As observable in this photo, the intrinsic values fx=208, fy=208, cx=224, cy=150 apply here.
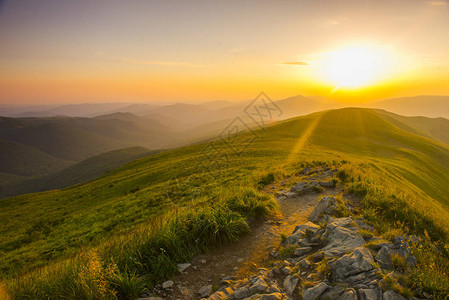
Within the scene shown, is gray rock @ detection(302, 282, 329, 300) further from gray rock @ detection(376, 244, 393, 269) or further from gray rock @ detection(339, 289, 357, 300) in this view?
gray rock @ detection(376, 244, 393, 269)

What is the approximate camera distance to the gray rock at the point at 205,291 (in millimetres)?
5290

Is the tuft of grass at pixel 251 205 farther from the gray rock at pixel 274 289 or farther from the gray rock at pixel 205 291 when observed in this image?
the gray rock at pixel 274 289

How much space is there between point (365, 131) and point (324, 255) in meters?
77.3

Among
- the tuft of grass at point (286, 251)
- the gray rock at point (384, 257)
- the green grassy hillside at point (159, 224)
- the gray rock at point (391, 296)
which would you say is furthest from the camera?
the tuft of grass at point (286, 251)

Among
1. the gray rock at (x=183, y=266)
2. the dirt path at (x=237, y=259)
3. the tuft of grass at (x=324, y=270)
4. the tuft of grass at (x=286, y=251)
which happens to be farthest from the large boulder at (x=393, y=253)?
the gray rock at (x=183, y=266)

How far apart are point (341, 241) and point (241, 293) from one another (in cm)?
316

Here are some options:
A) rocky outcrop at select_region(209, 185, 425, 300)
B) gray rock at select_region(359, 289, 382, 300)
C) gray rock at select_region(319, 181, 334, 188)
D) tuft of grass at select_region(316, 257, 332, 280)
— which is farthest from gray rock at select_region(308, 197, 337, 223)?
gray rock at select_region(359, 289, 382, 300)

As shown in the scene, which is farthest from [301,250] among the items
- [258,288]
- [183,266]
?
[183,266]

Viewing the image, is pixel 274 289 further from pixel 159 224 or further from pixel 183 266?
pixel 159 224

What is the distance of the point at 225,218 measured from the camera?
7.83 metres

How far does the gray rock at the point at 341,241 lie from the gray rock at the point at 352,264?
1.33 ft

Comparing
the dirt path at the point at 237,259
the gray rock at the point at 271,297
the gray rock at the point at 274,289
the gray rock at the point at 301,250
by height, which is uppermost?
the gray rock at the point at 271,297

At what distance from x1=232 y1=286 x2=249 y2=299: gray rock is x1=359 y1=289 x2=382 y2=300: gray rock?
236 centimetres

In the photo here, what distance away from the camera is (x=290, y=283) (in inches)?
193
